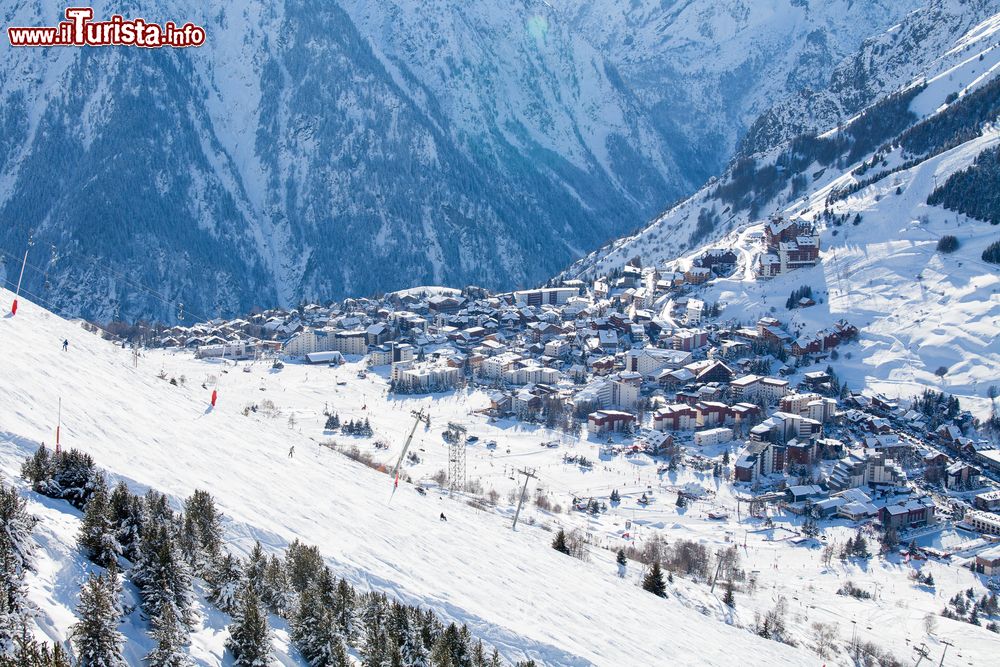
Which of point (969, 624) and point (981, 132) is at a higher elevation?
point (981, 132)

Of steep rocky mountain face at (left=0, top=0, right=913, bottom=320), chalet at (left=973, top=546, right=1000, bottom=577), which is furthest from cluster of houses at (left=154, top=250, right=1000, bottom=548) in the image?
steep rocky mountain face at (left=0, top=0, right=913, bottom=320)

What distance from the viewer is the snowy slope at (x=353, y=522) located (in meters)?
22.8

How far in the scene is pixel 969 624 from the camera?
136ft

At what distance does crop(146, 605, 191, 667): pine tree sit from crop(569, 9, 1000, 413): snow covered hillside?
211 ft

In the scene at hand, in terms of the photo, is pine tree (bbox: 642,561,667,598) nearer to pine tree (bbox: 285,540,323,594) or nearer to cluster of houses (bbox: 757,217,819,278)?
pine tree (bbox: 285,540,323,594)

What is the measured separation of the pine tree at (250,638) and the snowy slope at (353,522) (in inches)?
219

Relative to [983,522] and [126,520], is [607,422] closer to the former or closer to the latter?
[983,522]

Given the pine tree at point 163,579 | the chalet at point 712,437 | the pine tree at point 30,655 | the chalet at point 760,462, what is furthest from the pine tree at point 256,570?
the chalet at point 712,437

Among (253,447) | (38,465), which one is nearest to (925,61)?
(253,447)

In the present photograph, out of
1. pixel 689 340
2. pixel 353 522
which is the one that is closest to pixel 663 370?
pixel 689 340

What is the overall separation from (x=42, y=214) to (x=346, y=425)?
343ft

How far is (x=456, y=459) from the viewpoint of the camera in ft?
186

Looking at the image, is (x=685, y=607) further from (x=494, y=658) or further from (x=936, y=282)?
(x=936, y=282)

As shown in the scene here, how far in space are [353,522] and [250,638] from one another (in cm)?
1067
